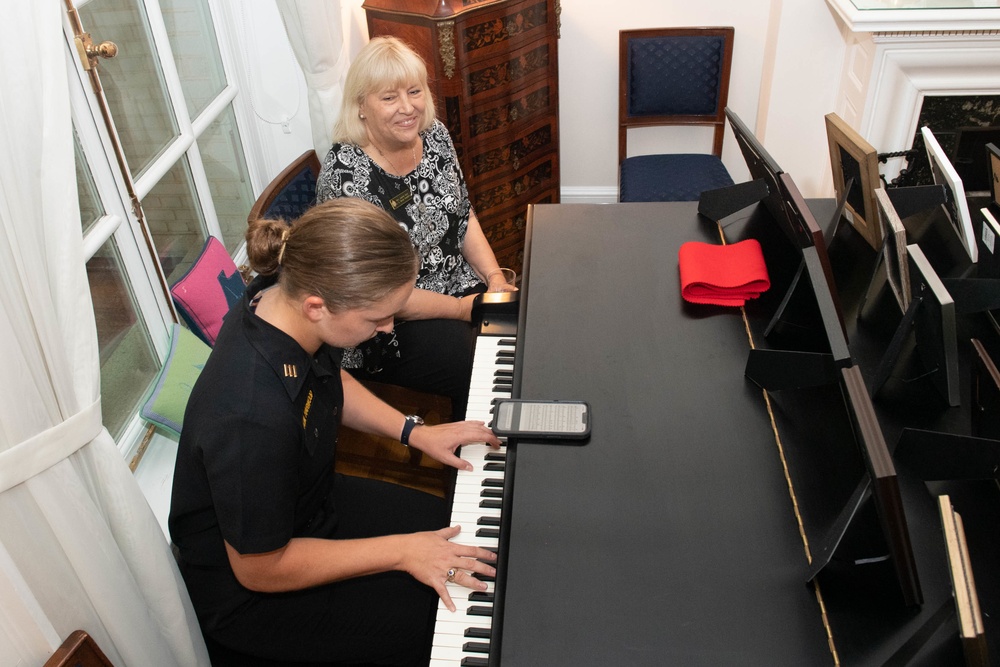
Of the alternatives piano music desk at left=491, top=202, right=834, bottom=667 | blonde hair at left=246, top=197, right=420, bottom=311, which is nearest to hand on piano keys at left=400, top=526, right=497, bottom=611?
piano music desk at left=491, top=202, right=834, bottom=667

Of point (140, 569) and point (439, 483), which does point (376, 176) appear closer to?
point (439, 483)

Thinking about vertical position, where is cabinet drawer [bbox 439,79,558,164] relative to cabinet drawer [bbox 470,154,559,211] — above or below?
above

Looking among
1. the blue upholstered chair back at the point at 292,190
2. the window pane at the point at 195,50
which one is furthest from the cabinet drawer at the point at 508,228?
the window pane at the point at 195,50

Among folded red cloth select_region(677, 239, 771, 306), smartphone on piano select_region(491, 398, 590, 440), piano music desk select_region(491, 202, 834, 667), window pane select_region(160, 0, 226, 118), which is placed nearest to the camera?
piano music desk select_region(491, 202, 834, 667)

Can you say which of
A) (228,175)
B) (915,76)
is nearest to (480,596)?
(228,175)

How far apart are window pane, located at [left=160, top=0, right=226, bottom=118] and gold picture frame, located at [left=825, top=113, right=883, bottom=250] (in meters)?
1.81

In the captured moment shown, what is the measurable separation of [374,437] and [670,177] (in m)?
1.72

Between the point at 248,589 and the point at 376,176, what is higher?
the point at 376,176

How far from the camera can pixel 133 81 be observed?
83.6 inches

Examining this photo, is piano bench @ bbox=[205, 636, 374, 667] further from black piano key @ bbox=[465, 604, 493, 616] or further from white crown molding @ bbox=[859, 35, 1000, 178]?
white crown molding @ bbox=[859, 35, 1000, 178]

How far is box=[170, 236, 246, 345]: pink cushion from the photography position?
2061 millimetres

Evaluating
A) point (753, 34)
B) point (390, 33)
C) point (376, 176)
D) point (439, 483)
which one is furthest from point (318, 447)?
point (753, 34)

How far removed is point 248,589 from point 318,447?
310mm

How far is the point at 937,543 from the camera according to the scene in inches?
47.9
